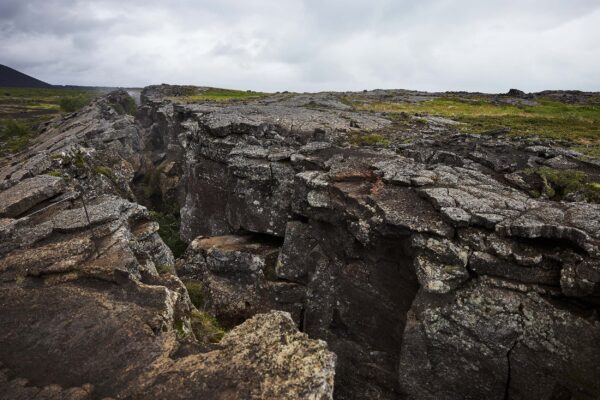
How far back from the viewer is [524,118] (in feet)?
142

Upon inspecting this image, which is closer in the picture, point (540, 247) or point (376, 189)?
point (540, 247)

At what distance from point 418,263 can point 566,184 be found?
994 cm

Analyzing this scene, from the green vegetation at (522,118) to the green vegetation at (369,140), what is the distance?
31.5 ft

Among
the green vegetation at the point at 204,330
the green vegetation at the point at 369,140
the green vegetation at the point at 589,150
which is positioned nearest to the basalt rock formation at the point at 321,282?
the green vegetation at the point at 204,330

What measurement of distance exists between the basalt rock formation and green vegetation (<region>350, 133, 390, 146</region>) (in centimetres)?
181

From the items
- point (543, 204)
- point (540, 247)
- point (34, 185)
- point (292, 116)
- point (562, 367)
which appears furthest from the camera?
point (292, 116)

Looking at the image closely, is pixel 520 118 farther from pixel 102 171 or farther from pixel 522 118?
pixel 102 171

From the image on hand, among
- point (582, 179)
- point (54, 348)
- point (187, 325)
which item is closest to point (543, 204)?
point (582, 179)

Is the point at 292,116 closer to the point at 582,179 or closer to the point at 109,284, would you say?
the point at 582,179

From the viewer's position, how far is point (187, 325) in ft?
38.4

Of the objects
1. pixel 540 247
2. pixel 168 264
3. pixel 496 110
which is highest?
pixel 496 110

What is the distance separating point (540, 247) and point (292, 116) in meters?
29.1

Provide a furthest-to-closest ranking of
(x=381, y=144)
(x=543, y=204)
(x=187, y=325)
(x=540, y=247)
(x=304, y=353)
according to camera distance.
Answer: (x=381, y=144) → (x=543, y=204) → (x=540, y=247) → (x=187, y=325) → (x=304, y=353)

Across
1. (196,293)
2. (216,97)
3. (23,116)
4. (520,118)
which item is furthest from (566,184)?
(23,116)
